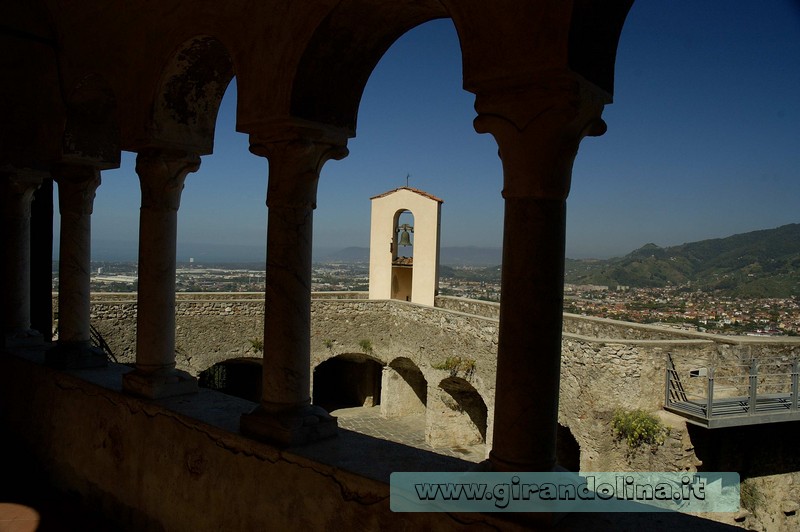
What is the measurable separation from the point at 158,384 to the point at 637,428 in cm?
1143

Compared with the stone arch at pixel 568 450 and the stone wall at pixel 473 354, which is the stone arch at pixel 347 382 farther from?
the stone arch at pixel 568 450

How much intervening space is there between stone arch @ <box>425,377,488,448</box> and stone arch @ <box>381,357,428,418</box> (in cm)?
282

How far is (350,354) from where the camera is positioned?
22750 mm

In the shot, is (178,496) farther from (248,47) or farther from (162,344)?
(248,47)

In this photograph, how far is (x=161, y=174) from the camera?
201 inches

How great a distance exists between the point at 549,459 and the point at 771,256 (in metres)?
29.8

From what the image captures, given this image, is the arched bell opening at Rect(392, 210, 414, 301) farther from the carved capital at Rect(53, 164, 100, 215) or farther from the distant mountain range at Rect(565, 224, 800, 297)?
the carved capital at Rect(53, 164, 100, 215)

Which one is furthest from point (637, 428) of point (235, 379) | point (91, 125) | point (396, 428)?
point (235, 379)

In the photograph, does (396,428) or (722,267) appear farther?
(722,267)

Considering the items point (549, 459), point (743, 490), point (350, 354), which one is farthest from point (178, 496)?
point (350, 354)

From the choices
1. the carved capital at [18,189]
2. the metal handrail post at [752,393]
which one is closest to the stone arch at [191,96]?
the carved capital at [18,189]

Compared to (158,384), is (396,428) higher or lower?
lower

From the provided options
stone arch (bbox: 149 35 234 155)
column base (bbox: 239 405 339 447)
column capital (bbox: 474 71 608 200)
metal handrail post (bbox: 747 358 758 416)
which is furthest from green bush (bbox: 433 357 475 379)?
column capital (bbox: 474 71 608 200)

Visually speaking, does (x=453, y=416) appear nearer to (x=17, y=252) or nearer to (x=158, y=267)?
(x=17, y=252)
